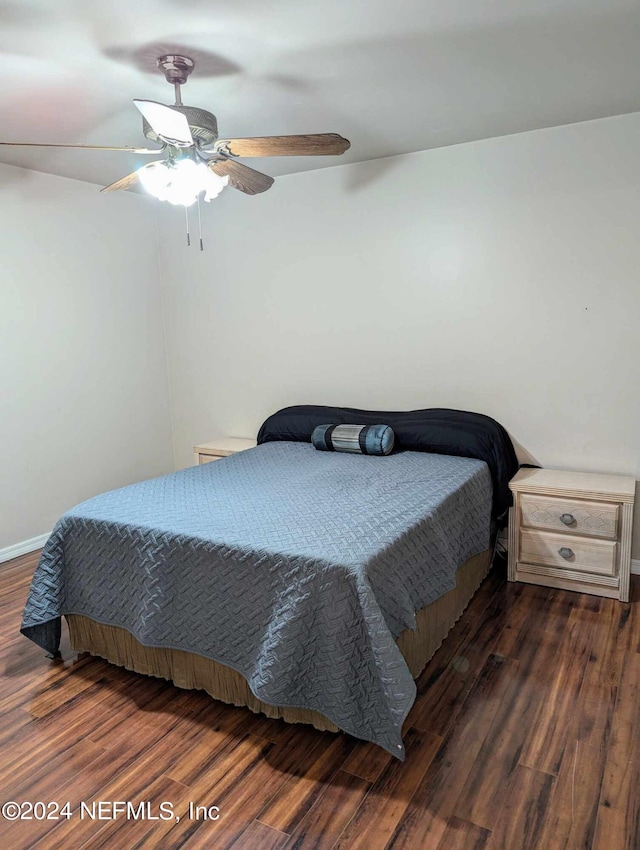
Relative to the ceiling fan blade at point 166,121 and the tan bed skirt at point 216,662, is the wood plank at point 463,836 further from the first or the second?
the ceiling fan blade at point 166,121

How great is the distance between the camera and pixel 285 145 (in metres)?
2.21

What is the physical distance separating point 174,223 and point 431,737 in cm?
380

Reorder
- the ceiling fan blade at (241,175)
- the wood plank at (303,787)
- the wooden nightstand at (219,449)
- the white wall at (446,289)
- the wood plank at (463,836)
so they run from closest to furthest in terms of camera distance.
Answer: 1. the wood plank at (463,836)
2. the wood plank at (303,787)
3. the ceiling fan blade at (241,175)
4. the white wall at (446,289)
5. the wooden nightstand at (219,449)

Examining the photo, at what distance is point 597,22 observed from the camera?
1969mm

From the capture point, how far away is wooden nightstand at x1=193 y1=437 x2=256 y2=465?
3986 millimetres

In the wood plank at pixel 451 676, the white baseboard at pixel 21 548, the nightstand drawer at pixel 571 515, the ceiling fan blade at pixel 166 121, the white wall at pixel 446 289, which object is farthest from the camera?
the white baseboard at pixel 21 548

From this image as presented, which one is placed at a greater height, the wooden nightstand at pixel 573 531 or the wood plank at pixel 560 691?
the wooden nightstand at pixel 573 531

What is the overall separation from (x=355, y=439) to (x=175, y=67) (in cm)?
200

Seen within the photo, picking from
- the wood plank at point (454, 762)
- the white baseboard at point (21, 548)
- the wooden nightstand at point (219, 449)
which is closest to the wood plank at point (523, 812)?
the wood plank at point (454, 762)

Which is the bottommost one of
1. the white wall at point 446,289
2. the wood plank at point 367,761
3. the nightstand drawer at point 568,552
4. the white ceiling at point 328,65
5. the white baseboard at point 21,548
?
the wood plank at point 367,761

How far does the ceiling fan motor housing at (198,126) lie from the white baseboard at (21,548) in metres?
2.64

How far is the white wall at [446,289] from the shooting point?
119 inches

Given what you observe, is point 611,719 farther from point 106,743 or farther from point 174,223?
point 174,223

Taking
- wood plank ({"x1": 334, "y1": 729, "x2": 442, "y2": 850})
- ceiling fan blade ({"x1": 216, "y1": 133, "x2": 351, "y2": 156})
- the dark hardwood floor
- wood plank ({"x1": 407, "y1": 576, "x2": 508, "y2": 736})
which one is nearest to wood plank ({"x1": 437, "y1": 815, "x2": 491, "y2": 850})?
the dark hardwood floor
